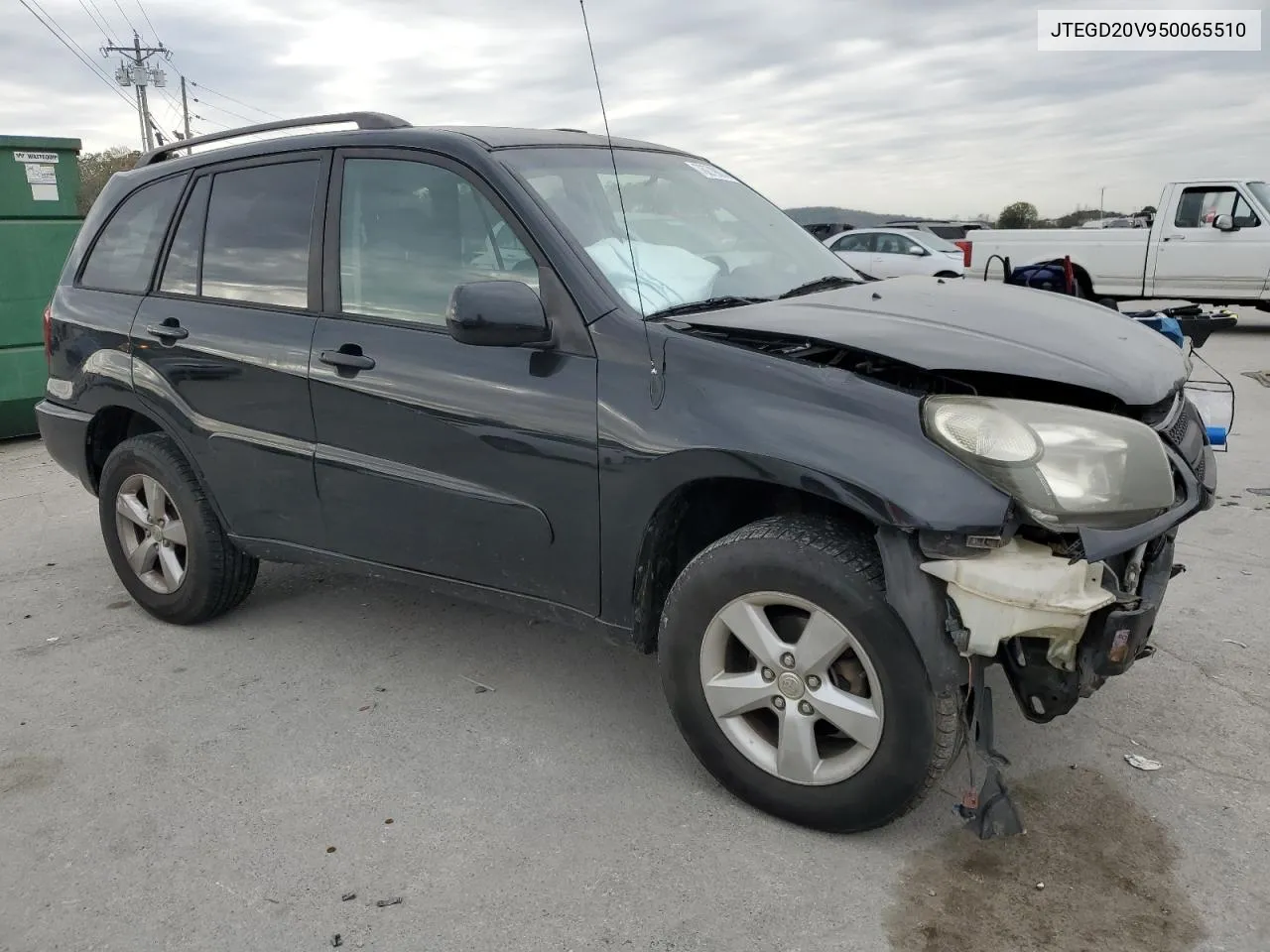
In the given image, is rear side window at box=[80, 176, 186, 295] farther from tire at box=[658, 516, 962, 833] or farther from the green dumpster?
the green dumpster

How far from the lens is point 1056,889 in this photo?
2.47 meters

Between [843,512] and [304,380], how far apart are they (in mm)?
1854

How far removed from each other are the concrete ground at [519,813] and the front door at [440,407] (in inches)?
22.4

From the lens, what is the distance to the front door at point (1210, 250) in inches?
529

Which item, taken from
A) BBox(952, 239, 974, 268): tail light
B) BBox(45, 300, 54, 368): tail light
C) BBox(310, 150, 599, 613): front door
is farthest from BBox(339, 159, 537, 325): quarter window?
BBox(952, 239, 974, 268): tail light

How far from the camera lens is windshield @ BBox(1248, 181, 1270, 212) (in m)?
13.5

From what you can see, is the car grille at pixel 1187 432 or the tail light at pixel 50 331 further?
the tail light at pixel 50 331

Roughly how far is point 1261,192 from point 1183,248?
1124mm

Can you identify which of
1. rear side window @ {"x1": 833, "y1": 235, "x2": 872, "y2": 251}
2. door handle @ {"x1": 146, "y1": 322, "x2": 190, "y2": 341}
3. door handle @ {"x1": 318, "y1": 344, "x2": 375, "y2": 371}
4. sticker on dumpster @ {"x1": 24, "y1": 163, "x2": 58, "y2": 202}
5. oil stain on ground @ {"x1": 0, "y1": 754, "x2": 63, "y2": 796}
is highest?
sticker on dumpster @ {"x1": 24, "y1": 163, "x2": 58, "y2": 202}

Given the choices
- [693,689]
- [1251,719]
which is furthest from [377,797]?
[1251,719]

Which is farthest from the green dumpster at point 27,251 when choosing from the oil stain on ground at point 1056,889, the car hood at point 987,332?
the oil stain on ground at point 1056,889

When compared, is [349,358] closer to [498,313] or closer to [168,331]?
[498,313]

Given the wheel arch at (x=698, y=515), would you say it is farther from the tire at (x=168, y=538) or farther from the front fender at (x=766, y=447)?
the tire at (x=168, y=538)

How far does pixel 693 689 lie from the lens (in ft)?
9.12
